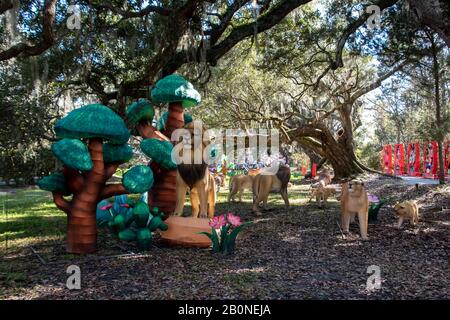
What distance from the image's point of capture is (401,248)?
552 cm

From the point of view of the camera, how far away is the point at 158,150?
20.0ft

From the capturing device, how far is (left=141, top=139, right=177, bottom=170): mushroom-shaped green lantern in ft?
19.9

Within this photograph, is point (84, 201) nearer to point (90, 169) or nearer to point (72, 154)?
point (90, 169)

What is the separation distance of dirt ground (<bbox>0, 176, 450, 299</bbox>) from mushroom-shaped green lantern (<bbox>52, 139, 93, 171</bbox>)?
3.99 ft

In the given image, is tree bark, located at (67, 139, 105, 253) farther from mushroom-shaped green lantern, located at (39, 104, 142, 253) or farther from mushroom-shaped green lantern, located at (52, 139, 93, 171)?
mushroom-shaped green lantern, located at (52, 139, 93, 171)

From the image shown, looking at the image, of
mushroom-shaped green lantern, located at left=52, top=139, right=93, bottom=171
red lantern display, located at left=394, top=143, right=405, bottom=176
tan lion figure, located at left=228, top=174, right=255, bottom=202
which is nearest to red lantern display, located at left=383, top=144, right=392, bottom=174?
red lantern display, located at left=394, top=143, right=405, bottom=176

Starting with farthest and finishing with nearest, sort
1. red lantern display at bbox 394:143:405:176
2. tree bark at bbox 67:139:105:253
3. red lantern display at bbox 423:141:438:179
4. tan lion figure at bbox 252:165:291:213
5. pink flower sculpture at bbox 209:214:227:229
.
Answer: red lantern display at bbox 394:143:405:176 < red lantern display at bbox 423:141:438:179 < tan lion figure at bbox 252:165:291:213 < pink flower sculpture at bbox 209:214:227:229 < tree bark at bbox 67:139:105:253

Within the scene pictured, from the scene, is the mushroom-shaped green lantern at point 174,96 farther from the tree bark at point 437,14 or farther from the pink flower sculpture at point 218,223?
the tree bark at point 437,14

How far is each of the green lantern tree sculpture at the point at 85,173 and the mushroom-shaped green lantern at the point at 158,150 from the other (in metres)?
0.57

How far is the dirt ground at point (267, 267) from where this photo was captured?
3.85 meters

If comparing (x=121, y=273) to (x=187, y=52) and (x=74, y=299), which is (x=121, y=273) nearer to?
(x=74, y=299)

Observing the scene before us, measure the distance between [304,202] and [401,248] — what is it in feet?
17.5

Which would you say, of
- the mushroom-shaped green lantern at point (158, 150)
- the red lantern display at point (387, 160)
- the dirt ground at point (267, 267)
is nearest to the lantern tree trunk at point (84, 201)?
the dirt ground at point (267, 267)

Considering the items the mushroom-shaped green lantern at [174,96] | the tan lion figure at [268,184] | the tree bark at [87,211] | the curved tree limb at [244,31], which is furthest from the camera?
the tan lion figure at [268,184]
